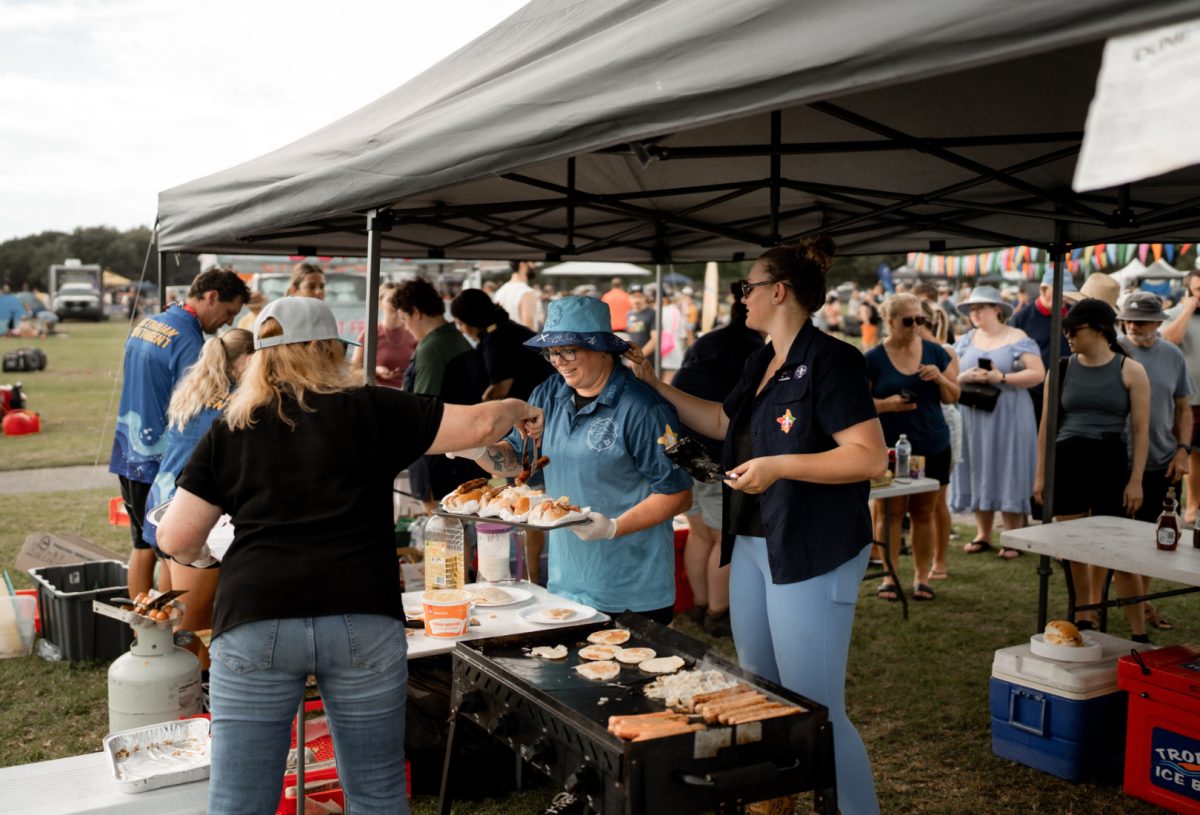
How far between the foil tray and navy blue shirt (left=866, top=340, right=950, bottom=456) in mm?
4252

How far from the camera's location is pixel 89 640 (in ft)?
17.4

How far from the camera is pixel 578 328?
329 centimetres

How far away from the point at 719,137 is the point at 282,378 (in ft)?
7.78

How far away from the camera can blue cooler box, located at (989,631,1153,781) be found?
→ 397 cm

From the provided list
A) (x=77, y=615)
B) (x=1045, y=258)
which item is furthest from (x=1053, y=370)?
(x=1045, y=258)

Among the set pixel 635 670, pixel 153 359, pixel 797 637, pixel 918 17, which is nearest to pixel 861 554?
pixel 797 637

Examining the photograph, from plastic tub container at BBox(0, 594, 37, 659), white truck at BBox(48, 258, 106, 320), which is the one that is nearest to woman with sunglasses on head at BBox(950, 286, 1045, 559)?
plastic tub container at BBox(0, 594, 37, 659)

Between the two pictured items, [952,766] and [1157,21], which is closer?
[1157,21]

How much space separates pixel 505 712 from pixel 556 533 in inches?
35.4

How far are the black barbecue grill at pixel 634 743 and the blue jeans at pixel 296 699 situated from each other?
1.05 ft

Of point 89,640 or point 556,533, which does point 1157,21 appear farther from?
point 89,640

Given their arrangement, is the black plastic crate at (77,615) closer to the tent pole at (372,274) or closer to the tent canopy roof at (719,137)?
the tent canopy roof at (719,137)

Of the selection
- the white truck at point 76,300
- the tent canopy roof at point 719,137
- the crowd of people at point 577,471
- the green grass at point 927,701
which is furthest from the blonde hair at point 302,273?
the white truck at point 76,300

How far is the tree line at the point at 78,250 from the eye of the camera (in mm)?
70750
